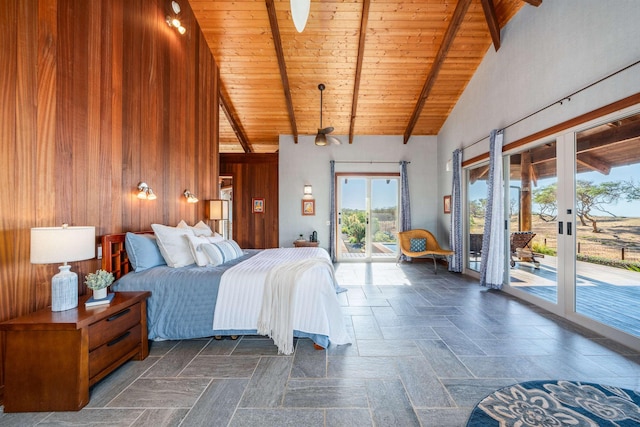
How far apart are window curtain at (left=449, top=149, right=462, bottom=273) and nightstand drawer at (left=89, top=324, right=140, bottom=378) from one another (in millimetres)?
5386

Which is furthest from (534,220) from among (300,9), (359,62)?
(300,9)

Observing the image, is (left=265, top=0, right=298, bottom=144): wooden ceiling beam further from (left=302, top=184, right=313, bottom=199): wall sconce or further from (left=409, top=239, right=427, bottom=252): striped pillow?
(left=409, top=239, right=427, bottom=252): striped pillow

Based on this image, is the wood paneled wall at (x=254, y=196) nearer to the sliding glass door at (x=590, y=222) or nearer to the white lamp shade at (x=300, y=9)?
the white lamp shade at (x=300, y=9)

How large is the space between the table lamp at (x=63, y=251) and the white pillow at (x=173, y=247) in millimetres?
886

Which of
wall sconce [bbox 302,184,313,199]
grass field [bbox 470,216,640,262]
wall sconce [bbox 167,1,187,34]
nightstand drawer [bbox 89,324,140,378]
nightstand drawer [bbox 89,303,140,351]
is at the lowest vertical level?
nightstand drawer [bbox 89,324,140,378]

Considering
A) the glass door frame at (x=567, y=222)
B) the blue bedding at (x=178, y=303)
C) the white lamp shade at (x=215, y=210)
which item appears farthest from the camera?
the white lamp shade at (x=215, y=210)

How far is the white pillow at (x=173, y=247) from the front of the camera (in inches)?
110

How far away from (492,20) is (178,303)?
18.5 feet

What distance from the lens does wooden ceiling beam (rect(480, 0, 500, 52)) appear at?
396 cm

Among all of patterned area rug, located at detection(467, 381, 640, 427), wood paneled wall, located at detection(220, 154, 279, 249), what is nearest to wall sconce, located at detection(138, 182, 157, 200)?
patterned area rug, located at detection(467, 381, 640, 427)

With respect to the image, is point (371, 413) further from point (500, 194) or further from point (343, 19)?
point (343, 19)

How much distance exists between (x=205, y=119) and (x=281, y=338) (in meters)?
3.99

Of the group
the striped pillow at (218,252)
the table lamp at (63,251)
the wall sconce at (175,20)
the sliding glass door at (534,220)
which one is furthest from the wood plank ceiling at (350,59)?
the table lamp at (63,251)

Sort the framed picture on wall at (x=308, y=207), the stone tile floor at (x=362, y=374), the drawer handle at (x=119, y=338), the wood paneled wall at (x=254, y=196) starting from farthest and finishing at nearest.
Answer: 1. the wood paneled wall at (x=254, y=196)
2. the framed picture on wall at (x=308, y=207)
3. the drawer handle at (x=119, y=338)
4. the stone tile floor at (x=362, y=374)
